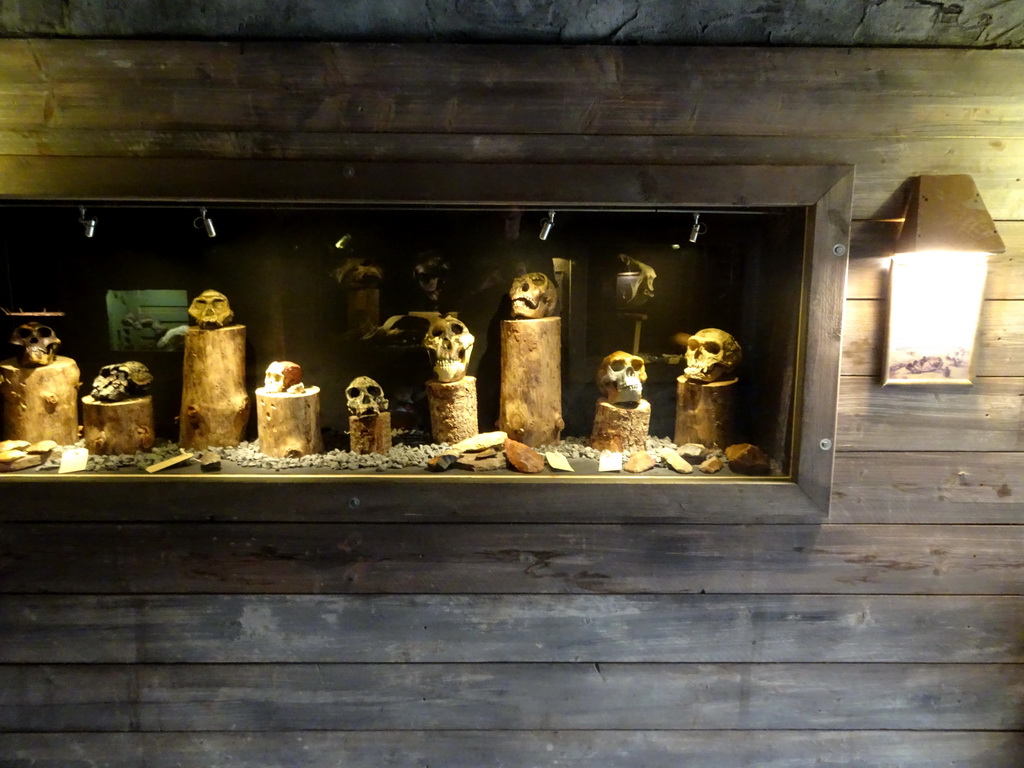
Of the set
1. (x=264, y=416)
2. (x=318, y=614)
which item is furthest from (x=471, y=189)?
(x=318, y=614)

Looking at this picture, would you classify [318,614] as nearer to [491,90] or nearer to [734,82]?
[491,90]

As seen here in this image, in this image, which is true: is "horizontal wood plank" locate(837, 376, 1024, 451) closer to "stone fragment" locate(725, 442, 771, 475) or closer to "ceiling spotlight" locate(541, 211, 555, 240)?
"stone fragment" locate(725, 442, 771, 475)

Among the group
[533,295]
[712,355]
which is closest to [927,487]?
[712,355]

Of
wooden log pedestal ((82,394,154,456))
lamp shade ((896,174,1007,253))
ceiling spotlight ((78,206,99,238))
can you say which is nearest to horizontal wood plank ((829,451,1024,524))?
lamp shade ((896,174,1007,253))

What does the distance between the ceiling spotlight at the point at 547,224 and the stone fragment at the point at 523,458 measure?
1.89 ft

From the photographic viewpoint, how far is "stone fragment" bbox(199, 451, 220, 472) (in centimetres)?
161

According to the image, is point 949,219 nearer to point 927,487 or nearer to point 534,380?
point 927,487

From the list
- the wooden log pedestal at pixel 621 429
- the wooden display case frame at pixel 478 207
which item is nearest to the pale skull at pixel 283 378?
the wooden display case frame at pixel 478 207

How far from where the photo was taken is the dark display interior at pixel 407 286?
166cm

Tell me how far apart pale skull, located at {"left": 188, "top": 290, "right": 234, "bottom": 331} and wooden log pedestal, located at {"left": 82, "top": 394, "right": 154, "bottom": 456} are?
0.29m

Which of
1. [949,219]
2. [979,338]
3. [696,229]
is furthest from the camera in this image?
[696,229]

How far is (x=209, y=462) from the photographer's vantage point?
1.63 metres

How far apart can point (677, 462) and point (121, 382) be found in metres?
1.57

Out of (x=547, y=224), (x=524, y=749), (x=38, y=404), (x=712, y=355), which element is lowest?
(x=524, y=749)
